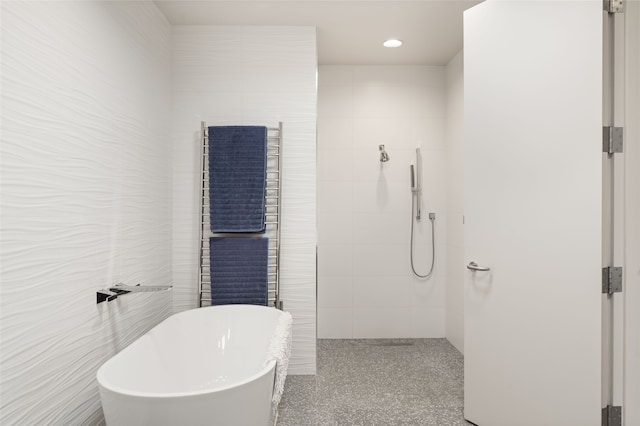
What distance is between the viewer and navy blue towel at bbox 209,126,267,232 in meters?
2.81

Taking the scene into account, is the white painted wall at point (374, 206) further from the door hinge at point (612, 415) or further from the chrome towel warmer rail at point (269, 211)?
the door hinge at point (612, 415)

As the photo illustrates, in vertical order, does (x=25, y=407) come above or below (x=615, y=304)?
below

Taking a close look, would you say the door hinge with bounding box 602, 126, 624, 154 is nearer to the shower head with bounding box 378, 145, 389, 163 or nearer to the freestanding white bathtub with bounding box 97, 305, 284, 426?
the freestanding white bathtub with bounding box 97, 305, 284, 426

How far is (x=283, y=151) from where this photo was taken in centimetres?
295

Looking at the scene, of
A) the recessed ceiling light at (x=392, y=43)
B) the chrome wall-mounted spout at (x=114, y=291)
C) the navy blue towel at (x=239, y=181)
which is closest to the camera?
the chrome wall-mounted spout at (x=114, y=291)

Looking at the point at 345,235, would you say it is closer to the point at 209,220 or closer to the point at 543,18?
the point at 209,220

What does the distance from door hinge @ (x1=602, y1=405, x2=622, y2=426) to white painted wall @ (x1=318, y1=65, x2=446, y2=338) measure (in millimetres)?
1944

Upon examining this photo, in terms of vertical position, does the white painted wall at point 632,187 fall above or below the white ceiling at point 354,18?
below

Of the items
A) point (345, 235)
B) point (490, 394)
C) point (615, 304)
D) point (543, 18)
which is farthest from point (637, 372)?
point (345, 235)

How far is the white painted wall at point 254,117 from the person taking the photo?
116 inches

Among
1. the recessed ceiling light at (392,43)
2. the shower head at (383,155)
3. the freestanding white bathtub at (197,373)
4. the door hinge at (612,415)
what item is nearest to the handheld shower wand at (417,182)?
the shower head at (383,155)

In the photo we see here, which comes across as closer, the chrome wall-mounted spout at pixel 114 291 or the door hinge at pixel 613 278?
the door hinge at pixel 613 278

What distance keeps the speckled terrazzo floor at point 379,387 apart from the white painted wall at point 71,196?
117 cm

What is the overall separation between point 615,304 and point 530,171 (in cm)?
70
